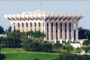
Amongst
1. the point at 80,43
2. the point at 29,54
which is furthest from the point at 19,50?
the point at 80,43

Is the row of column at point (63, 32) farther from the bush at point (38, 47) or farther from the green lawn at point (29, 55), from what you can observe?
the green lawn at point (29, 55)

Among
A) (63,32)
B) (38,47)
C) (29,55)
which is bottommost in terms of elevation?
(29,55)

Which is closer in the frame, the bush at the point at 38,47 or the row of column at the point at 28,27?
the bush at the point at 38,47

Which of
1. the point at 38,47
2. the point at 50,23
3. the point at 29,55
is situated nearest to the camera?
the point at 29,55

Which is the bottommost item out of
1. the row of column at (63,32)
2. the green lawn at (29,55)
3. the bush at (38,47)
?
the green lawn at (29,55)

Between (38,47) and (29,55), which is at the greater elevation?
(38,47)

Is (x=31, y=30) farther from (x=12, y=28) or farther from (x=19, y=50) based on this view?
(x=19, y=50)

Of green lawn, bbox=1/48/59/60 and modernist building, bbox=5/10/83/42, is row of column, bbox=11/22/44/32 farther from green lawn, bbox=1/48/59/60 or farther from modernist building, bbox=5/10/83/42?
green lawn, bbox=1/48/59/60

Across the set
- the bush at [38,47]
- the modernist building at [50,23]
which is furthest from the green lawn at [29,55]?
the modernist building at [50,23]

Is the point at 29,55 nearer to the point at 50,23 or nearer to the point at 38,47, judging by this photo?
the point at 38,47

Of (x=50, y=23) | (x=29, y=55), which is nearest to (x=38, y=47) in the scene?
(x=29, y=55)

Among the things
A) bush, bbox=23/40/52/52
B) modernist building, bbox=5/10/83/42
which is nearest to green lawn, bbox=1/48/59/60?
bush, bbox=23/40/52/52
